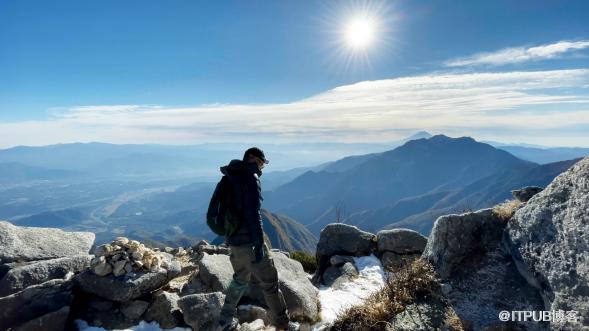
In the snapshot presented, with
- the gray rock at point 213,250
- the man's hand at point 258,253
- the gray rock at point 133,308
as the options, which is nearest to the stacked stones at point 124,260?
the gray rock at point 133,308

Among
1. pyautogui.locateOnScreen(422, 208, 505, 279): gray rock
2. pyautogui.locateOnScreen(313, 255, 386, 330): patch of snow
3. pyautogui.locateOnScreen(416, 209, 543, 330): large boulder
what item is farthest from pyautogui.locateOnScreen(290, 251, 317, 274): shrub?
pyautogui.locateOnScreen(422, 208, 505, 279): gray rock

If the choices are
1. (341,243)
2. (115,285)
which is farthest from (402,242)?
(115,285)

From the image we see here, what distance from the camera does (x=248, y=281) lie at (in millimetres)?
9039

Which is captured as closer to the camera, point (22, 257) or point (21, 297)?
point (21, 297)

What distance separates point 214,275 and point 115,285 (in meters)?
3.09

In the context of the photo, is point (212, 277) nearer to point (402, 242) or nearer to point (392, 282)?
point (392, 282)

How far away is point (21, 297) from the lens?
9711 mm

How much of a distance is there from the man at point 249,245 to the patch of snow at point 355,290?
8.14 ft

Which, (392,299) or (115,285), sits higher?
(392,299)

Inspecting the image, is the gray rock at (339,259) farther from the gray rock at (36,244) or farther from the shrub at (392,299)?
the gray rock at (36,244)

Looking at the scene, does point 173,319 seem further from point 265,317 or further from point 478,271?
point 478,271

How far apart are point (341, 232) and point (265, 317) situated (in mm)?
8778

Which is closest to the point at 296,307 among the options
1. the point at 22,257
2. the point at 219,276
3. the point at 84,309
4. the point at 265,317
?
the point at 265,317

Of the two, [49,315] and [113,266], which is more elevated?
[113,266]
